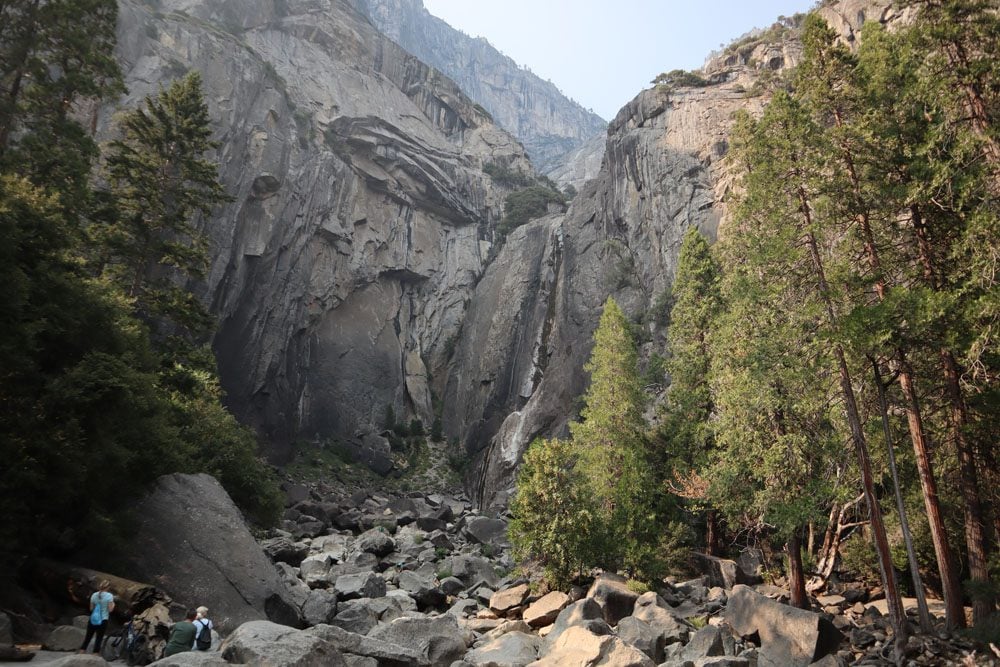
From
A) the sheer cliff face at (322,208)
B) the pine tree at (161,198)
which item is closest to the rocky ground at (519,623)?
the pine tree at (161,198)

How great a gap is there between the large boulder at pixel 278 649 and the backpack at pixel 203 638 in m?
1.43

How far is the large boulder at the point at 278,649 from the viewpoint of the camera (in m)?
7.55

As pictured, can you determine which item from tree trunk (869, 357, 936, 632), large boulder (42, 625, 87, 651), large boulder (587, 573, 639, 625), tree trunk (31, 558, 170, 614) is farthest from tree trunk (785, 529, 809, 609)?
large boulder (42, 625, 87, 651)

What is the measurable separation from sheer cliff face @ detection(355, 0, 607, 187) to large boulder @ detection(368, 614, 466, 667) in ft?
447

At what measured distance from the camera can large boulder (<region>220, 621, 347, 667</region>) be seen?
24.8 ft

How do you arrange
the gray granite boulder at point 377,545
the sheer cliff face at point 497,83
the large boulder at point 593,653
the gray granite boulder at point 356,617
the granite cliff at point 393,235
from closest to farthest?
the large boulder at point 593,653 < the gray granite boulder at point 356,617 < the gray granite boulder at point 377,545 < the granite cliff at point 393,235 < the sheer cliff face at point 497,83

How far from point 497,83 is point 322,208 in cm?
12791

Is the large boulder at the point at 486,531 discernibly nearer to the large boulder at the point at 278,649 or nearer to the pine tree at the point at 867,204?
the pine tree at the point at 867,204

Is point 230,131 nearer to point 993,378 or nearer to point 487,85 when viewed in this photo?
point 993,378

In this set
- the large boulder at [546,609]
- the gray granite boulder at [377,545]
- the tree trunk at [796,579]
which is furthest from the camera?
the gray granite boulder at [377,545]

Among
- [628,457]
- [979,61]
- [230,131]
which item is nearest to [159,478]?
[628,457]

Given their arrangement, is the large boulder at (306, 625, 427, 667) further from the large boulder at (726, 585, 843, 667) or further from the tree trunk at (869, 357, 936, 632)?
the tree trunk at (869, 357, 936, 632)

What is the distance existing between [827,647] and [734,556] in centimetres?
1118

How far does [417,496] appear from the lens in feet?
150
